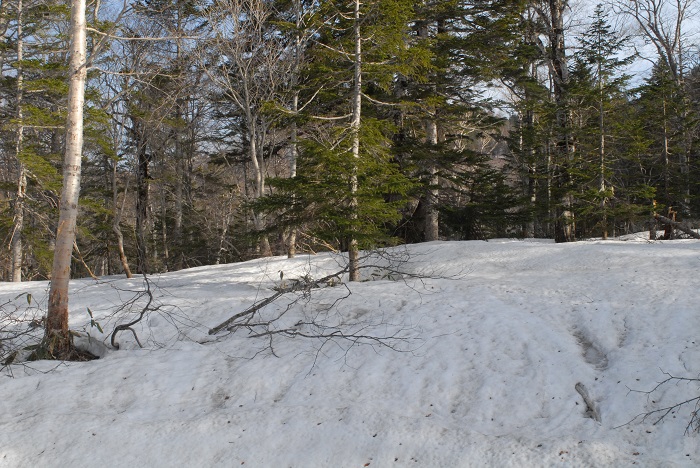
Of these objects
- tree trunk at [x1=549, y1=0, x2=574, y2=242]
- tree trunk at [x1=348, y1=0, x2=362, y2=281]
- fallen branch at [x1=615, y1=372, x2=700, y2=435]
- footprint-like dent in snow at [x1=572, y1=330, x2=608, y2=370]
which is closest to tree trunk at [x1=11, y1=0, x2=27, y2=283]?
tree trunk at [x1=348, y1=0, x2=362, y2=281]

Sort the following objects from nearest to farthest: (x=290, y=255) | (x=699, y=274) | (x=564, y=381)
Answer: (x=564, y=381) → (x=699, y=274) → (x=290, y=255)

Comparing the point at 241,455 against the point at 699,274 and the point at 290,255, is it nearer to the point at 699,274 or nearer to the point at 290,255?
the point at 699,274

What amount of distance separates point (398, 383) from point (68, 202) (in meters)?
4.94

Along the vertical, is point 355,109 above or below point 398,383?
above

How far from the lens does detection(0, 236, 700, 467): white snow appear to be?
11.4ft

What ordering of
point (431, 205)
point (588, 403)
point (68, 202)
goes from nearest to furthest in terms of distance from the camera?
point (588, 403) → point (68, 202) → point (431, 205)

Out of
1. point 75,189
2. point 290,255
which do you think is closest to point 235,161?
point 290,255

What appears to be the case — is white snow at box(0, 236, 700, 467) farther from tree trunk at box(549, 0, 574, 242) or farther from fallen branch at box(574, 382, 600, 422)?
tree trunk at box(549, 0, 574, 242)

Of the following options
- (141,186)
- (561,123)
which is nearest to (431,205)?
(561,123)

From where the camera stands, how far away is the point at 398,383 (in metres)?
4.47

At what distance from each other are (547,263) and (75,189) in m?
8.14

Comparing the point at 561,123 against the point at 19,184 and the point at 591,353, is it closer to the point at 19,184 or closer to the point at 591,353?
the point at 591,353

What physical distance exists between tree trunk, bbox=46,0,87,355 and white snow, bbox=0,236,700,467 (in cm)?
50

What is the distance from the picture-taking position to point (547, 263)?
330 inches
